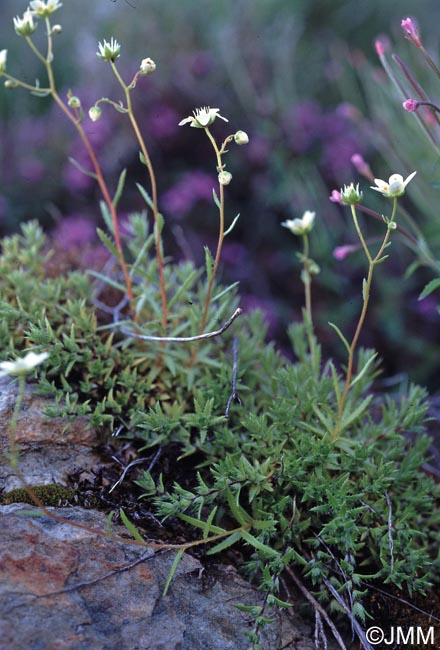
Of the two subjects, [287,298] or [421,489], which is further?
[287,298]

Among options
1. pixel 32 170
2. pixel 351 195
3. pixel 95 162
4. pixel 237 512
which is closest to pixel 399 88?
pixel 351 195

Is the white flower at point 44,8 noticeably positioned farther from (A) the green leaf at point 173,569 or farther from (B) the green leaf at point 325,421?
(A) the green leaf at point 173,569

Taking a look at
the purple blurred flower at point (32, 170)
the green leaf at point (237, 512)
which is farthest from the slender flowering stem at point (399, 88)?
the purple blurred flower at point (32, 170)

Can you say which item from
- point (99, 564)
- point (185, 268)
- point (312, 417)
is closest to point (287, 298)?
point (185, 268)

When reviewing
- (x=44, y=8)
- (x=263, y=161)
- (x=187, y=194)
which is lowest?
(x=187, y=194)

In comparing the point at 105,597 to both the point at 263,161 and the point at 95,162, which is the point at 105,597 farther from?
the point at 263,161

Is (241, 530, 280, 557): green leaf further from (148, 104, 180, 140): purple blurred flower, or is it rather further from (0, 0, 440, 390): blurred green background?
(148, 104, 180, 140): purple blurred flower

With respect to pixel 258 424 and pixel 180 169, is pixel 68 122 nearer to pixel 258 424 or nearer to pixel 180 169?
pixel 180 169
